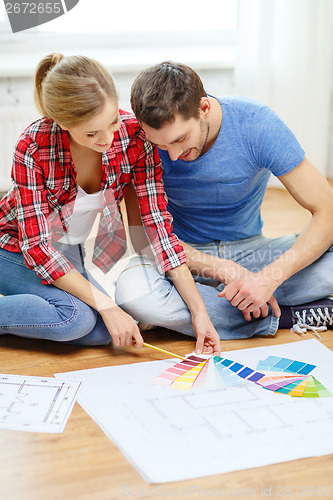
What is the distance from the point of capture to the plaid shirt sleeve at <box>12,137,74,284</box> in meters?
1.33

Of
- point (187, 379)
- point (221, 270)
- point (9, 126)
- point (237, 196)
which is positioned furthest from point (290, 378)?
point (9, 126)

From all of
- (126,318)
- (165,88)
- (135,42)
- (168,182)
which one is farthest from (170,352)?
(135,42)

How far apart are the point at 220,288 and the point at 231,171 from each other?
28 cm

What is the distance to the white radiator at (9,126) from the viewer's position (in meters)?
2.53

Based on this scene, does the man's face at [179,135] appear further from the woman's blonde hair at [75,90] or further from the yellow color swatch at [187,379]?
the yellow color swatch at [187,379]

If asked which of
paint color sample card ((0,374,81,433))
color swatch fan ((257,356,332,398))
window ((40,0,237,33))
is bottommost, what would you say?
color swatch fan ((257,356,332,398))

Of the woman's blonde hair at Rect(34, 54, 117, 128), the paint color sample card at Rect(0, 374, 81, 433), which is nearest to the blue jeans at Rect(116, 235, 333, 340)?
the paint color sample card at Rect(0, 374, 81, 433)

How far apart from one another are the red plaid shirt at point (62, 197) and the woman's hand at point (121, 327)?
0.13m

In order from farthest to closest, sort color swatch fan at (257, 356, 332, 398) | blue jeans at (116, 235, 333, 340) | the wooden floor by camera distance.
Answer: blue jeans at (116, 235, 333, 340) < color swatch fan at (257, 356, 332, 398) < the wooden floor

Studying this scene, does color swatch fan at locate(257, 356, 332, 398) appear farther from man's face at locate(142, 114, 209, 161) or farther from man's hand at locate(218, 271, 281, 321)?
man's face at locate(142, 114, 209, 161)

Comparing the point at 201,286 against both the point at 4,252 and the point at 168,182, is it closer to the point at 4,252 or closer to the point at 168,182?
the point at 168,182

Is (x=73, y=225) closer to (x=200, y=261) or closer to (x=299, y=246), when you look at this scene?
(x=200, y=261)

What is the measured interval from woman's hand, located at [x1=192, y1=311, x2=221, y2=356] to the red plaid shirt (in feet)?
0.44

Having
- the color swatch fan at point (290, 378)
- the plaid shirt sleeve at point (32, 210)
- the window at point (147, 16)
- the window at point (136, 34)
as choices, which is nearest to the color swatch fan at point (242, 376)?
the color swatch fan at point (290, 378)
